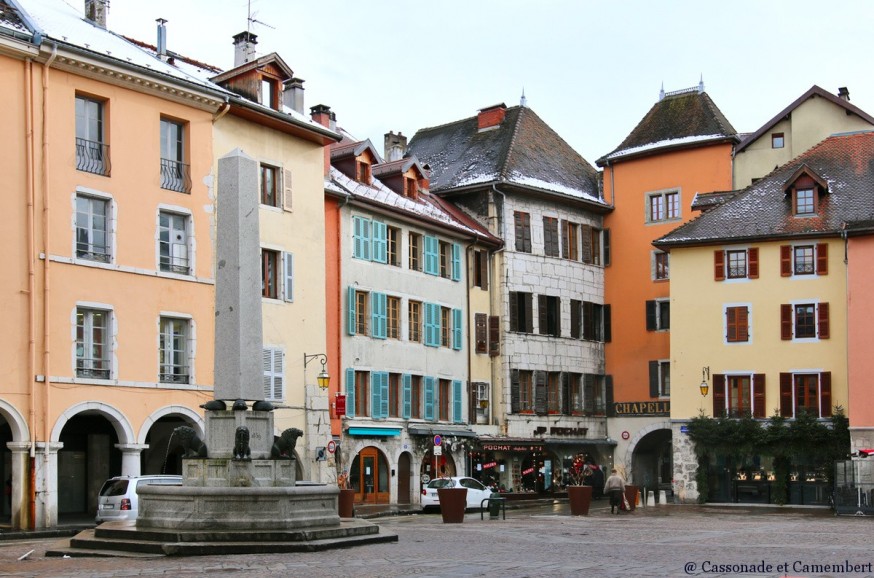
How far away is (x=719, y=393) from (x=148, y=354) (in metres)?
22.7

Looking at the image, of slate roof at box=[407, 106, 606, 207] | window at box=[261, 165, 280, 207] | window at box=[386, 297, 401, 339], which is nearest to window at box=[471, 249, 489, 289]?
slate roof at box=[407, 106, 606, 207]

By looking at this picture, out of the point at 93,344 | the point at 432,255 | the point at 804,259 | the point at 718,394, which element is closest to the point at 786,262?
the point at 804,259

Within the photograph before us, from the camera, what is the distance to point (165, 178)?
116 ft

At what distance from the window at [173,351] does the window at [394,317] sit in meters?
11.6

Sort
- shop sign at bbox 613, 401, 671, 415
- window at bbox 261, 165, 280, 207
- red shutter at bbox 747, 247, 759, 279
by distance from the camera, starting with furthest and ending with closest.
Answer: shop sign at bbox 613, 401, 671, 415 → red shutter at bbox 747, 247, 759, 279 → window at bbox 261, 165, 280, 207

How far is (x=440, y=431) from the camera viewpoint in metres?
47.3

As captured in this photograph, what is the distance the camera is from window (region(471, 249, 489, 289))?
51344 mm

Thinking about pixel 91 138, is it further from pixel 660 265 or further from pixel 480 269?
pixel 660 265

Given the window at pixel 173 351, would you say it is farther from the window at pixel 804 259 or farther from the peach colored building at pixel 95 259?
the window at pixel 804 259

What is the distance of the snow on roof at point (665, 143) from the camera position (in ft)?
179

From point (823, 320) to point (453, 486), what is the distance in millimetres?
15204

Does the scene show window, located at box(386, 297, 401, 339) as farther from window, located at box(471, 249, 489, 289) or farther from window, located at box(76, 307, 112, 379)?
window, located at box(76, 307, 112, 379)

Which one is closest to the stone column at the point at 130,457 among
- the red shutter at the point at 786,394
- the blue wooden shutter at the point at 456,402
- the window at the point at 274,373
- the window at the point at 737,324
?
the window at the point at 274,373

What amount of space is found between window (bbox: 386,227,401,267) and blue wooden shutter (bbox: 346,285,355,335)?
3.03 meters
